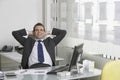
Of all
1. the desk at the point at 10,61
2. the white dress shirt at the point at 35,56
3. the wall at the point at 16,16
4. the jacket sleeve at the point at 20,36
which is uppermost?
the wall at the point at 16,16

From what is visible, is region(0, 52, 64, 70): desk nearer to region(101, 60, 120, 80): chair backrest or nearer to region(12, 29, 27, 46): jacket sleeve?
region(12, 29, 27, 46): jacket sleeve

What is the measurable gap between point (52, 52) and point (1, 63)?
147 cm

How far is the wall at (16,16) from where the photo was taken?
5.09 metres

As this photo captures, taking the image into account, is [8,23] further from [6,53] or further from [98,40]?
[98,40]

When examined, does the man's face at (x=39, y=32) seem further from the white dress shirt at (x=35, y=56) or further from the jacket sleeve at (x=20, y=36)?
the jacket sleeve at (x=20, y=36)

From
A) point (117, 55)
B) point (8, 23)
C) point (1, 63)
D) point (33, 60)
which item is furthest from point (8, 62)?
point (117, 55)

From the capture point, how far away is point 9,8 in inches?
202

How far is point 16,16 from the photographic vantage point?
5203 mm

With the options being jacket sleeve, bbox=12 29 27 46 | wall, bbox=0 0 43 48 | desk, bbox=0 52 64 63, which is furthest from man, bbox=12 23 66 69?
wall, bbox=0 0 43 48

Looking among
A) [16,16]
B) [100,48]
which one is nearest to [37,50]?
[100,48]

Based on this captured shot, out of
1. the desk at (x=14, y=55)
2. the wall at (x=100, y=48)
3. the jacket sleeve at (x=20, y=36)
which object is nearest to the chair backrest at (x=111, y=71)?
the wall at (x=100, y=48)

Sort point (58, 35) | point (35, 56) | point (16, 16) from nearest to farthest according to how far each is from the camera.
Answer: point (35, 56) < point (58, 35) < point (16, 16)

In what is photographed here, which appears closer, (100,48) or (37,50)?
(37,50)

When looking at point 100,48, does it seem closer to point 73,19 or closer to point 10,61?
point 73,19
